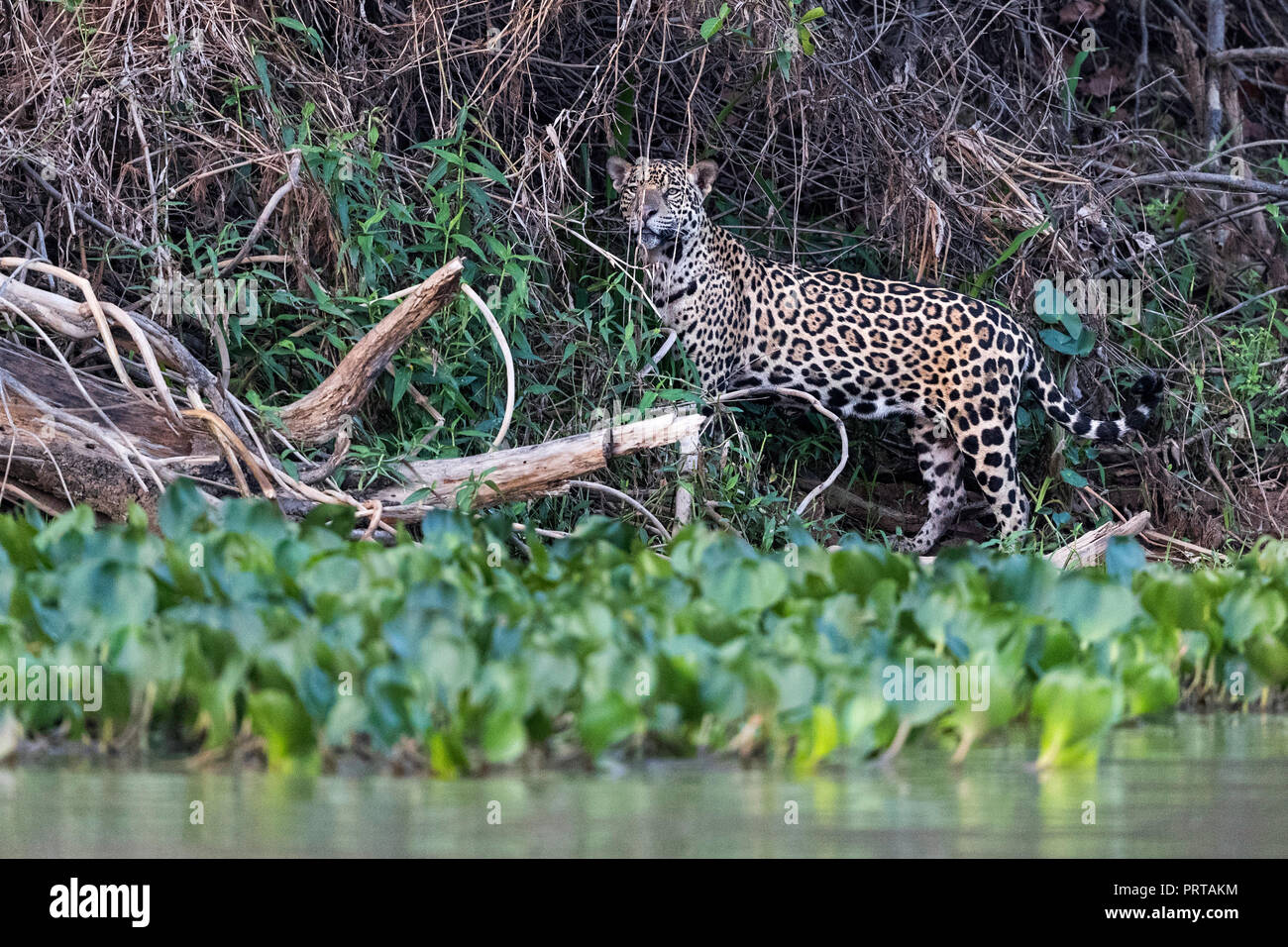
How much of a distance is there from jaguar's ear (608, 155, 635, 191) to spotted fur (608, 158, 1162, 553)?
11.6 inches

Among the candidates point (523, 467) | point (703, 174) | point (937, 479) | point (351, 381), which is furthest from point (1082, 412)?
point (351, 381)

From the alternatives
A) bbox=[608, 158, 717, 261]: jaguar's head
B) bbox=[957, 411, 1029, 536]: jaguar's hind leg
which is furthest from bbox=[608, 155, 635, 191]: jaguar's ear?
bbox=[957, 411, 1029, 536]: jaguar's hind leg

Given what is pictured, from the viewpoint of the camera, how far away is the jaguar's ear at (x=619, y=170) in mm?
6824

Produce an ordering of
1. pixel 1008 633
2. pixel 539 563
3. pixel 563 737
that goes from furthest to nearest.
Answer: pixel 539 563
pixel 1008 633
pixel 563 737

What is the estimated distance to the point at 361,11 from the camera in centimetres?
657

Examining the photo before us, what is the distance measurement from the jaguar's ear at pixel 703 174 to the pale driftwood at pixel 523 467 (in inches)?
72.3

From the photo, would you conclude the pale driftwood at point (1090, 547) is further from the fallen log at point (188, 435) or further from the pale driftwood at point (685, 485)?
the fallen log at point (188, 435)

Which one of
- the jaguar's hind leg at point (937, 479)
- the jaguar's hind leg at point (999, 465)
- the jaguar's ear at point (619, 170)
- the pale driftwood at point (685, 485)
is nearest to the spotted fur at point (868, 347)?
the jaguar's hind leg at point (999, 465)

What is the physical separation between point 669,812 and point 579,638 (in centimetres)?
66

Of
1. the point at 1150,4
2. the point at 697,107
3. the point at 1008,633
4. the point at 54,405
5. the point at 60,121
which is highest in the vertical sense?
the point at 1150,4

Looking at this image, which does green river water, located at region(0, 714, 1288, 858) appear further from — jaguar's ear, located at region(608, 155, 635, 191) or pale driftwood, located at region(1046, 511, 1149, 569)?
jaguar's ear, located at region(608, 155, 635, 191)

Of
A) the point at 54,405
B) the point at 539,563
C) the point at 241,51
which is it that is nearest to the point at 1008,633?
the point at 539,563

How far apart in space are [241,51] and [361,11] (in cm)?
61
